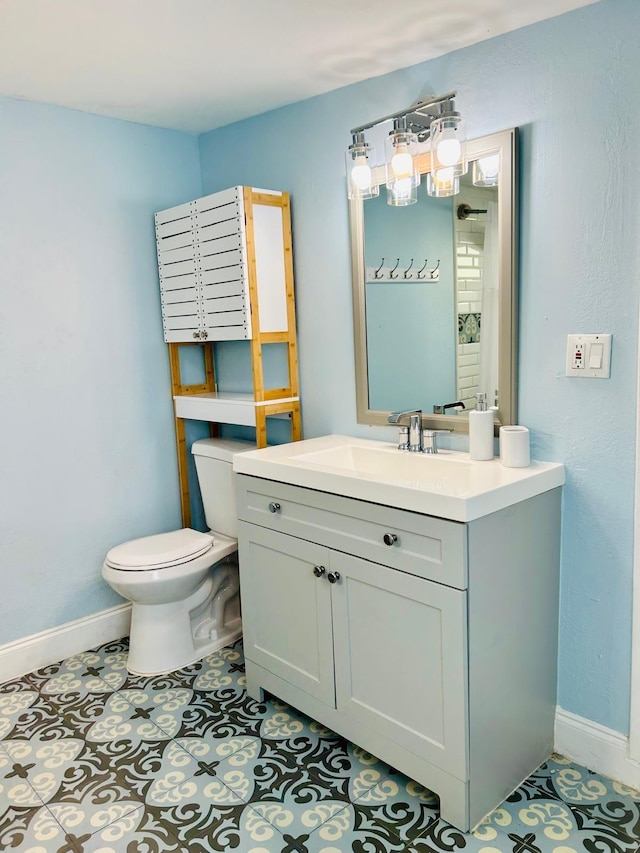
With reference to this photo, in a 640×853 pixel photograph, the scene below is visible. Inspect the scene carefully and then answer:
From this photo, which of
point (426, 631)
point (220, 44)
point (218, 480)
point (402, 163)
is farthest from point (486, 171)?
point (218, 480)

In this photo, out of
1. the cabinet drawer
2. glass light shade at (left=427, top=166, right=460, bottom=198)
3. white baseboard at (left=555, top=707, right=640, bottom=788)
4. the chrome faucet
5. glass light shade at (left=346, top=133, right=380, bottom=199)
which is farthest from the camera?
the chrome faucet

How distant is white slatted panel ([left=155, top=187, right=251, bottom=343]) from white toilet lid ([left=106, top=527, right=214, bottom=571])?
826 millimetres

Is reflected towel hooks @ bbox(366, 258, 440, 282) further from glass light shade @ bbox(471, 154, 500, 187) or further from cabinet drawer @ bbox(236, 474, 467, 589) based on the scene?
cabinet drawer @ bbox(236, 474, 467, 589)

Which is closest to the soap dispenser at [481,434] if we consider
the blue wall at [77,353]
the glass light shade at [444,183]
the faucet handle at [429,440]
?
the faucet handle at [429,440]

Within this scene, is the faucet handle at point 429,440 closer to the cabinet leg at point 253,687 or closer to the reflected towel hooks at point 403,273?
the reflected towel hooks at point 403,273

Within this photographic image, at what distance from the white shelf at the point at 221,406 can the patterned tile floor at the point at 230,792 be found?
105cm

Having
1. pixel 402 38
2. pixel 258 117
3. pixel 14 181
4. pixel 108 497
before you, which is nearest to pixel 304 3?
pixel 402 38

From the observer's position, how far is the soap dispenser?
199cm

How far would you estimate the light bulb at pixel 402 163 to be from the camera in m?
1.96

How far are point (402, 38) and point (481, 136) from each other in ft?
1.21

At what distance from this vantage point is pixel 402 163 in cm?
197

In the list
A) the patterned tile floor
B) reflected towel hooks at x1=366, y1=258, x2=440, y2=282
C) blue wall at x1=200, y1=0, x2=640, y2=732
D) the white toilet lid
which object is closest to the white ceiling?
blue wall at x1=200, y1=0, x2=640, y2=732

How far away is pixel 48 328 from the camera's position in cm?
257

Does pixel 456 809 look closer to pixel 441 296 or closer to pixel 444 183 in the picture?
pixel 441 296
